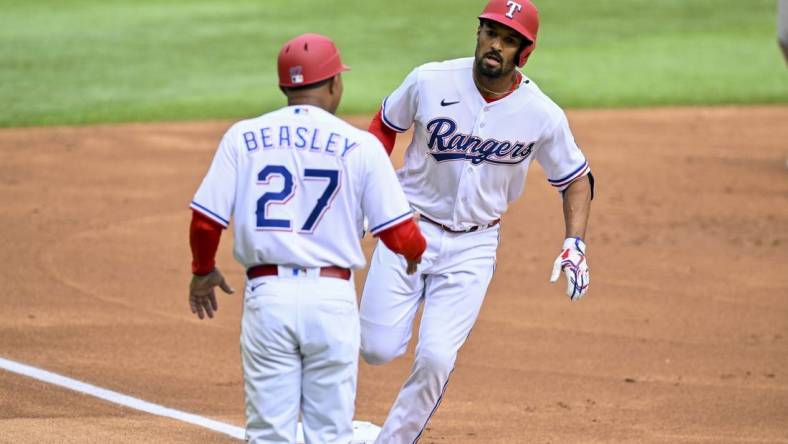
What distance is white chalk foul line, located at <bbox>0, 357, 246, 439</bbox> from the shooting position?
6570 mm

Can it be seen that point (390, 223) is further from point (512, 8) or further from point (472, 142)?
point (512, 8)

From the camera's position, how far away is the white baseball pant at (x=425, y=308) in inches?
230

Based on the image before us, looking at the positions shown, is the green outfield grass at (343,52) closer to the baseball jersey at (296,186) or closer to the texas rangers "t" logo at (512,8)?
the texas rangers "t" logo at (512,8)

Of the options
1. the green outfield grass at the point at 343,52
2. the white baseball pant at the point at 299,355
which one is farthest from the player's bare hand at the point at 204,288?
the green outfield grass at the point at 343,52

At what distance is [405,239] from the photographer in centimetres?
497

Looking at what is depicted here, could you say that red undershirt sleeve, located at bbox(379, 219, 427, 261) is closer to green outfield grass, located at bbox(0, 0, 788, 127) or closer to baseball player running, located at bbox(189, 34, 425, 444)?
baseball player running, located at bbox(189, 34, 425, 444)

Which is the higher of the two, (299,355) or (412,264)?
(412,264)

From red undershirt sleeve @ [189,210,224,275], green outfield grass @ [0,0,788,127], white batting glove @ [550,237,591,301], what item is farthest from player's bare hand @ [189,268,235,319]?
green outfield grass @ [0,0,788,127]

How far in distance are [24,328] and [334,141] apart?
3.93 metres

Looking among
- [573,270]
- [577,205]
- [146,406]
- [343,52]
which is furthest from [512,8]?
[343,52]

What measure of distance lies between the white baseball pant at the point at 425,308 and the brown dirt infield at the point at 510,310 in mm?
717

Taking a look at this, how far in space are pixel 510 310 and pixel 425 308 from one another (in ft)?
9.75

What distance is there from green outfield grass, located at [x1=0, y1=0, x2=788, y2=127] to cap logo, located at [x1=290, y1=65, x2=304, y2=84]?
9.99 m

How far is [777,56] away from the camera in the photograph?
62.5ft
